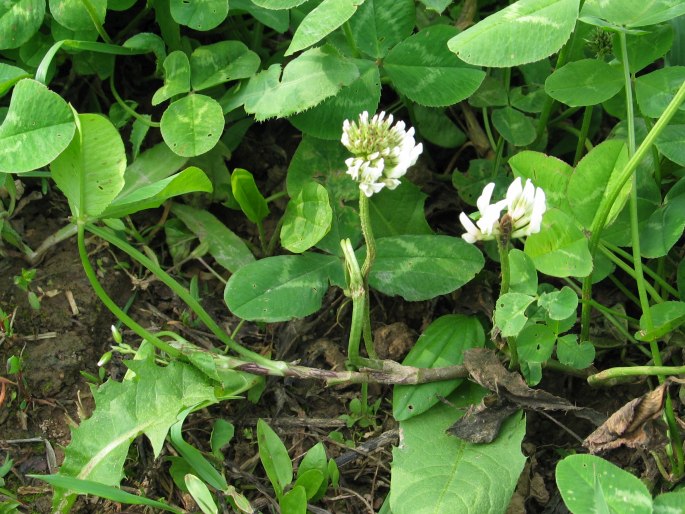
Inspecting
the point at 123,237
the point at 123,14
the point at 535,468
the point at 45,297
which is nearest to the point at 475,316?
the point at 535,468

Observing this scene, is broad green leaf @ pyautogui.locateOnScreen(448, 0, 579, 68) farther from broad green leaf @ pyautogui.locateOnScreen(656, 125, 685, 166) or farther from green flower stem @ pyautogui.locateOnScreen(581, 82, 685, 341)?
Result: broad green leaf @ pyautogui.locateOnScreen(656, 125, 685, 166)

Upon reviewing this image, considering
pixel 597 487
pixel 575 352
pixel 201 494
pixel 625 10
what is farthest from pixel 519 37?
pixel 201 494

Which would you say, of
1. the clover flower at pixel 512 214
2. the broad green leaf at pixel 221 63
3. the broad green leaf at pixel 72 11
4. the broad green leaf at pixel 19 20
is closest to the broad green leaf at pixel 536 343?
the clover flower at pixel 512 214

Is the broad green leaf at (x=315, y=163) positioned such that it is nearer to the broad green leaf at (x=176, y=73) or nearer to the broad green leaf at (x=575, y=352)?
the broad green leaf at (x=176, y=73)

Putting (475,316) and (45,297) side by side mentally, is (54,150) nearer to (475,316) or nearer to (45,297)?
(45,297)

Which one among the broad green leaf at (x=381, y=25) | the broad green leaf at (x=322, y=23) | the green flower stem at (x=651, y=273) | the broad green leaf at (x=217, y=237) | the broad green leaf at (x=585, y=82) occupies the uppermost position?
the broad green leaf at (x=322, y=23)

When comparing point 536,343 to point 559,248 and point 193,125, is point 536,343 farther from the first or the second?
point 193,125
